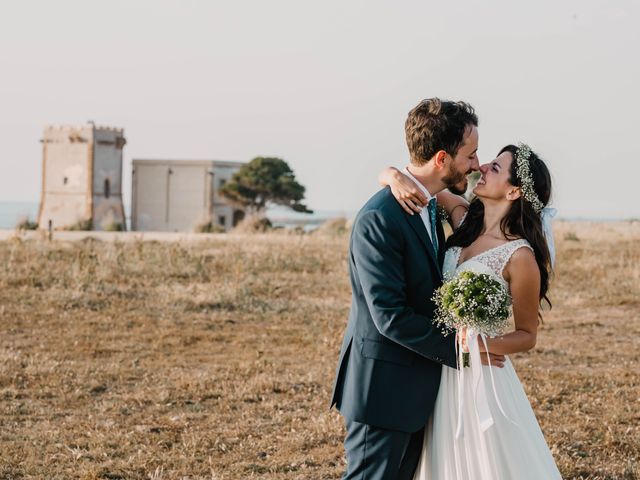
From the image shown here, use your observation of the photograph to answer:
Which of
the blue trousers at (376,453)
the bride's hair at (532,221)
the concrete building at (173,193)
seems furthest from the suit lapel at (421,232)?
the concrete building at (173,193)

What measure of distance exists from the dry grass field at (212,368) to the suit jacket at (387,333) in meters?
2.79

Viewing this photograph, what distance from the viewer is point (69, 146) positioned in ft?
188

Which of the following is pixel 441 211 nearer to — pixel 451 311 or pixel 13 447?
pixel 451 311

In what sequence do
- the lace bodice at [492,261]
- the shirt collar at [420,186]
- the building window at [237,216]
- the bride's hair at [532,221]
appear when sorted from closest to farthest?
1. the shirt collar at [420,186]
2. the lace bodice at [492,261]
3. the bride's hair at [532,221]
4. the building window at [237,216]

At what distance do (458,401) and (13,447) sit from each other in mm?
4288

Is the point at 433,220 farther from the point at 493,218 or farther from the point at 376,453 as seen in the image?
the point at 376,453

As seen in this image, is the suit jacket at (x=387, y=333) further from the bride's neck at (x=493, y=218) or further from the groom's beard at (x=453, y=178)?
the bride's neck at (x=493, y=218)

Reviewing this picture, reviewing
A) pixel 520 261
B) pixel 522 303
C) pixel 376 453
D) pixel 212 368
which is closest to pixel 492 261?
pixel 520 261

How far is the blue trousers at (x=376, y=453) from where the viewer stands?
3.99 meters

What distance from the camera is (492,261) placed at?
4328 mm

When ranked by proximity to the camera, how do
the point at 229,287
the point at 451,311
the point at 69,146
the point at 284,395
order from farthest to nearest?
the point at 69,146, the point at 229,287, the point at 284,395, the point at 451,311

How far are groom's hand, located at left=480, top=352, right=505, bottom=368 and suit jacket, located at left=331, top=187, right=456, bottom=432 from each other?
0.20 meters

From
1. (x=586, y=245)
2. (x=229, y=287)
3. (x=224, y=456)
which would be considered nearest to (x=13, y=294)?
(x=229, y=287)

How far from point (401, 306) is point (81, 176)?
55379mm
